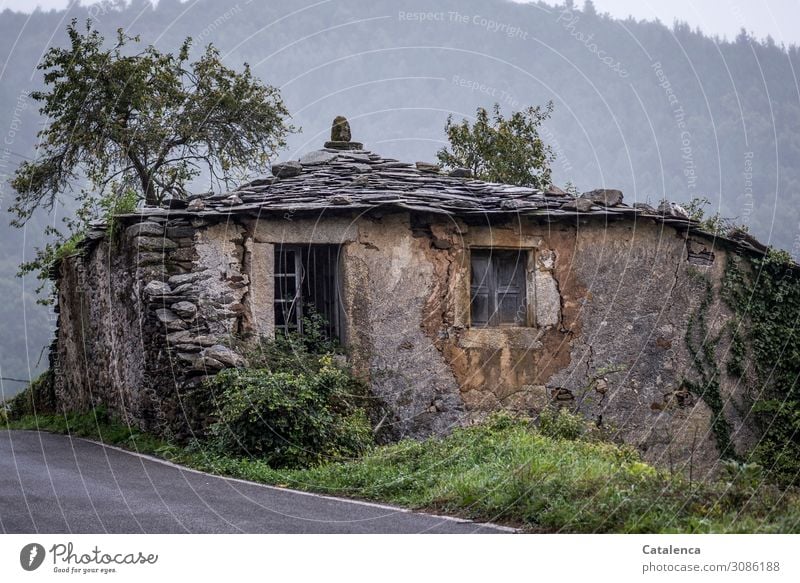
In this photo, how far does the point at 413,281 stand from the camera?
13.2 metres

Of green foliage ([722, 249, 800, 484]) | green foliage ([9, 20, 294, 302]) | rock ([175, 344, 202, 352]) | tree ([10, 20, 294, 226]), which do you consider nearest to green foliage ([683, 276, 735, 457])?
green foliage ([722, 249, 800, 484])

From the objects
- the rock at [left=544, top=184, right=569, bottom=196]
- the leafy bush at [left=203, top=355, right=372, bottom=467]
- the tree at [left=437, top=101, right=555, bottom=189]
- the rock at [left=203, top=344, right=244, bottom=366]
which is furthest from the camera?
the tree at [left=437, top=101, right=555, bottom=189]

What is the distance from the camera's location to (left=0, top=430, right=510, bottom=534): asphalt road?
23.2 feet

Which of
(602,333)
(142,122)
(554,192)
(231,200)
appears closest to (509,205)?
(554,192)

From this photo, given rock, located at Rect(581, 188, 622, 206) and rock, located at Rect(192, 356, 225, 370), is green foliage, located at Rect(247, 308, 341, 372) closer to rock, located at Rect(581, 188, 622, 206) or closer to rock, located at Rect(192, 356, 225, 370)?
rock, located at Rect(192, 356, 225, 370)

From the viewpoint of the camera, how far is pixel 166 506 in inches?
317

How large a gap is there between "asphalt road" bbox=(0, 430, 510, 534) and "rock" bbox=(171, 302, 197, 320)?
6.76ft

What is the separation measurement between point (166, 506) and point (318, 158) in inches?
326

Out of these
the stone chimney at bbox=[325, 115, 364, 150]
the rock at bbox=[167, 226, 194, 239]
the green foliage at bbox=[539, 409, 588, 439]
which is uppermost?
the stone chimney at bbox=[325, 115, 364, 150]

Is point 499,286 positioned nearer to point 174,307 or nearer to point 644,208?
point 644,208

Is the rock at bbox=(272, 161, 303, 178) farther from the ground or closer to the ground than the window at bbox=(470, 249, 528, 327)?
farther from the ground

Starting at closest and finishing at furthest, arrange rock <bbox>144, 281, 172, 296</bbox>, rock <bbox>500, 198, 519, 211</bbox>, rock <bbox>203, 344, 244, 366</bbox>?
rock <bbox>203, 344, 244, 366</bbox> → rock <bbox>144, 281, 172, 296</bbox> → rock <bbox>500, 198, 519, 211</bbox>

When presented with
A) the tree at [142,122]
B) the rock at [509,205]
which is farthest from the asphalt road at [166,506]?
the tree at [142,122]

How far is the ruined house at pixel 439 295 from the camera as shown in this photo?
12.8 metres
